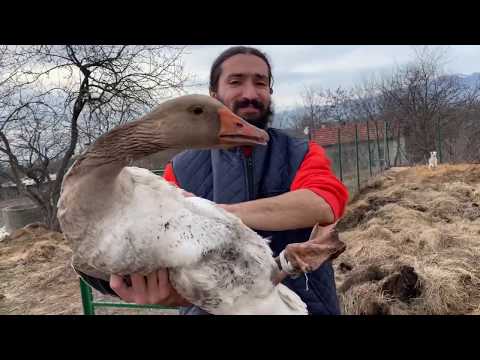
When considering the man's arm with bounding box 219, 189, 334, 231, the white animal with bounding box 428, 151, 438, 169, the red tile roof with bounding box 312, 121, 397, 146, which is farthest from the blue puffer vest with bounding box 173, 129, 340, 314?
the white animal with bounding box 428, 151, 438, 169

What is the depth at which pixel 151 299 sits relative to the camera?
1.11 m

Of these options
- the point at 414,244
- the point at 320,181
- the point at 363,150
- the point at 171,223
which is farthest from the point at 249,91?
the point at 363,150

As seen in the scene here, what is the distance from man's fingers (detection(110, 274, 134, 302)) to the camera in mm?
1062

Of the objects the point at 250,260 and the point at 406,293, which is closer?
the point at 250,260

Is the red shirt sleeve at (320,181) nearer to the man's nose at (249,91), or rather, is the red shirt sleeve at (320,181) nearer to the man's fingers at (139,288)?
the man's nose at (249,91)

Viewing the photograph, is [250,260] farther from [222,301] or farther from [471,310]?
[471,310]

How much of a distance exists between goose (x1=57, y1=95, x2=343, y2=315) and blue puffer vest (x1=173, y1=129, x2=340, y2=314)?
17 centimetres

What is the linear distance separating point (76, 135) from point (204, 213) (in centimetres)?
201

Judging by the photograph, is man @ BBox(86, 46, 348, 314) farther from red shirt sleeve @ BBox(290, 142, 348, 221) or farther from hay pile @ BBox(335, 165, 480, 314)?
hay pile @ BBox(335, 165, 480, 314)

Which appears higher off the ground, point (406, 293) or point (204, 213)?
point (204, 213)

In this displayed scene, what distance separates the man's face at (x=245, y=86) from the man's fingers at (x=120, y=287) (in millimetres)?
653

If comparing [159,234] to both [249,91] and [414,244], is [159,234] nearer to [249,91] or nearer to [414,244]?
[249,91]

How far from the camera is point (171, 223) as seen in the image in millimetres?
1027
